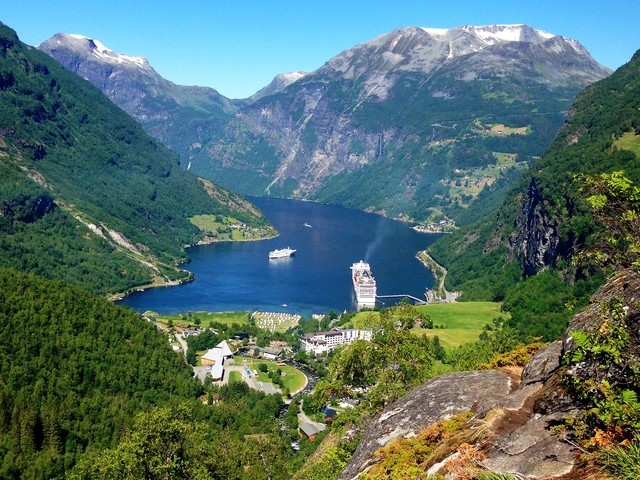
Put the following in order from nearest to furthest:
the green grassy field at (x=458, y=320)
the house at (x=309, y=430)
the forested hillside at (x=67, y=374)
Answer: the forested hillside at (x=67, y=374) < the house at (x=309, y=430) < the green grassy field at (x=458, y=320)

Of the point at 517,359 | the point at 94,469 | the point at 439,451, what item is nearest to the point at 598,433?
the point at 439,451

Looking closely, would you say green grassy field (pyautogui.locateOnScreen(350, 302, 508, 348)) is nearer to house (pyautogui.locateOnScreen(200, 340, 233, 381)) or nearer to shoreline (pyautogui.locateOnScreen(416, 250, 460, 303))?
house (pyautogui.locateOnScreen(200, 340, 233, 381))

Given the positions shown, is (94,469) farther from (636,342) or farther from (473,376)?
(636,342)

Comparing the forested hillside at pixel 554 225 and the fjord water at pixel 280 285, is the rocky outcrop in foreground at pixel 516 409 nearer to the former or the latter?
the forested hillside at pixel 554 225

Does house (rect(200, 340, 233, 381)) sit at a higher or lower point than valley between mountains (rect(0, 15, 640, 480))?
lower

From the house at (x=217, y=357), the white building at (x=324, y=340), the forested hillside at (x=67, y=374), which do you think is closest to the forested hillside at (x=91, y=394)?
the forested hillside at (x=67, y=374)

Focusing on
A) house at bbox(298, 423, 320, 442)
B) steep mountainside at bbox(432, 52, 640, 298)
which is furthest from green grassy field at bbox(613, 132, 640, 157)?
house at bbox(298, 423, 320, 442)

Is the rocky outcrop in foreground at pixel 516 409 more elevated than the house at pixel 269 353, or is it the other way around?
the rocky outcrop in foreground at pixel 516 409
